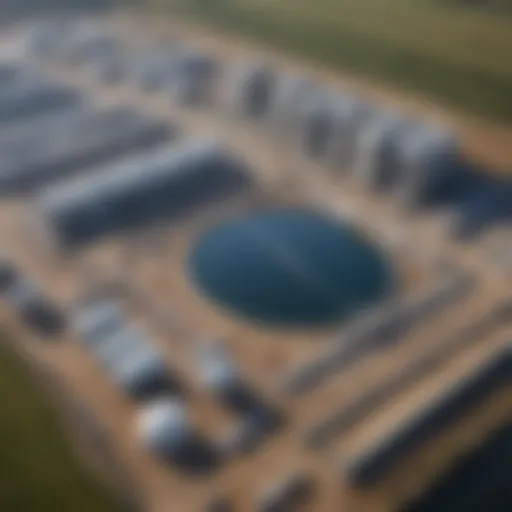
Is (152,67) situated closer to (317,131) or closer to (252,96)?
(252,96)

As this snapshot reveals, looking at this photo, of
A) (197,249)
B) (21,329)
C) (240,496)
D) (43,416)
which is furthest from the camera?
(197,249)

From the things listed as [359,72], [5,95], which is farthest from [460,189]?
[5,95]

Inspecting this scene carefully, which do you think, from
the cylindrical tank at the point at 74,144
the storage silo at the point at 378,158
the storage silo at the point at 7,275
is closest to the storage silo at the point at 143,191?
the cylindrical tank at the point at 74,144

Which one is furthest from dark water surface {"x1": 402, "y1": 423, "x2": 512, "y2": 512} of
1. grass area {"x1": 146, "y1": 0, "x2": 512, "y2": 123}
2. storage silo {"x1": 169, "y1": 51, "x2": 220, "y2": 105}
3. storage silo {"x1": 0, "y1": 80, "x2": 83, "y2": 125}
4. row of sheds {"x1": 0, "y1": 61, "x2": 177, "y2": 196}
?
storage silo {"x1": 0, "y1": 80, "x2": 83, "y2": 125}

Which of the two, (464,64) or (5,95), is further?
(464,64)

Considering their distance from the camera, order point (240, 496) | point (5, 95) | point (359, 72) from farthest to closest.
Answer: point (359, 72) < point (5, 95) < point (240, 496)

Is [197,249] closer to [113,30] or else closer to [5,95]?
[5,95]

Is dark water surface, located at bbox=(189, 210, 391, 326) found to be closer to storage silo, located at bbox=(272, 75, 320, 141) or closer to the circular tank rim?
the circular tank rim
